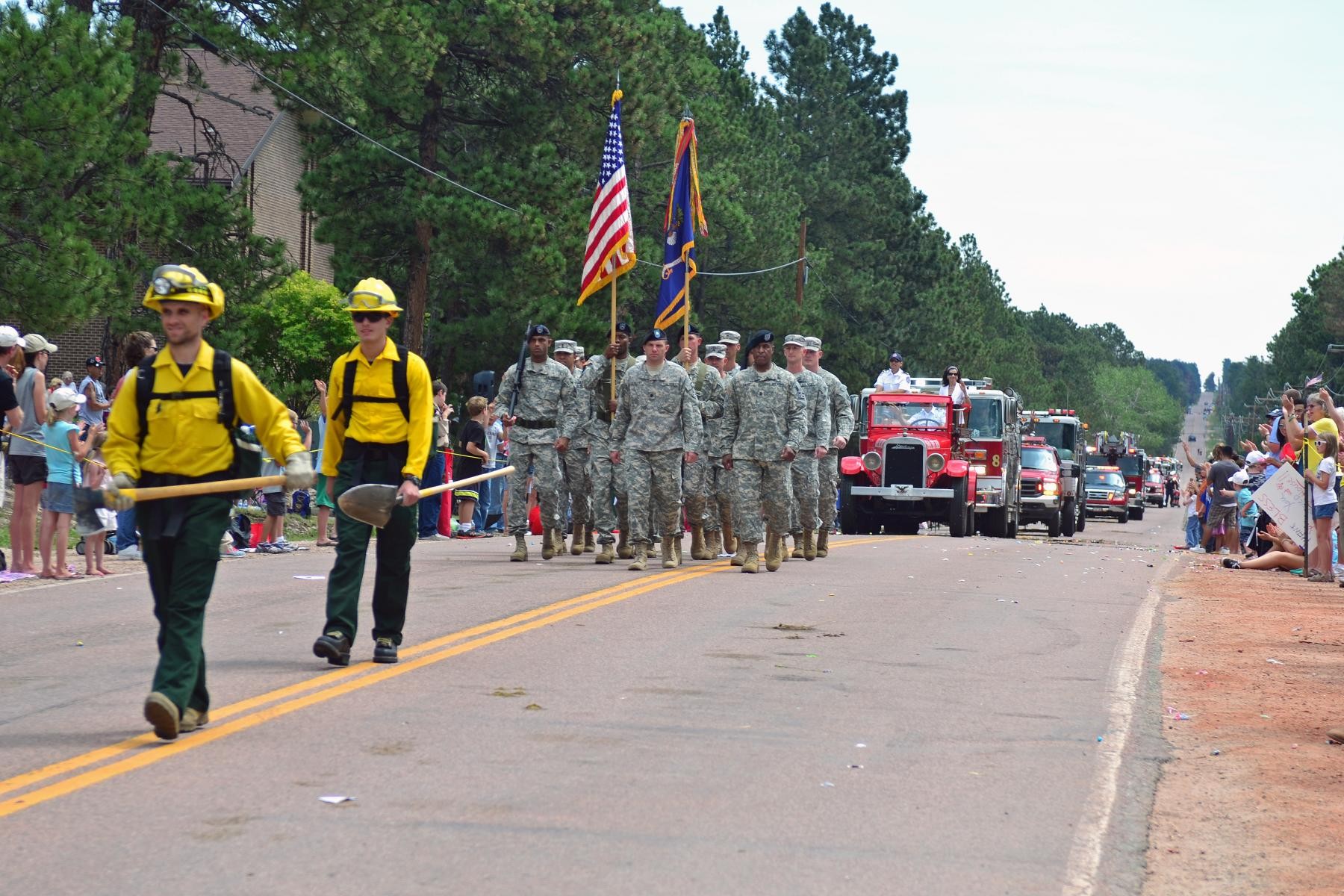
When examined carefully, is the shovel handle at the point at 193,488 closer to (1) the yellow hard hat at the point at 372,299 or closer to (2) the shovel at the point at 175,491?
(2) the shovel at the point at 175,491

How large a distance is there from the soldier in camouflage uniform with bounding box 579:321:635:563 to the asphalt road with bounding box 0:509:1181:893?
11.1 feet

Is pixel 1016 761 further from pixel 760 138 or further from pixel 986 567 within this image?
pixel 760 138

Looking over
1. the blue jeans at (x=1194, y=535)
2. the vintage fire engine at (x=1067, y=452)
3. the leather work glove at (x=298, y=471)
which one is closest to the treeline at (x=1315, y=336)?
the vintage fire engine at (x=1067, y=452)

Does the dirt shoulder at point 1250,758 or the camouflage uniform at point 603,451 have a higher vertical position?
the camouflage uniform at point 603,451

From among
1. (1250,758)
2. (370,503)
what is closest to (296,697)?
(370,503)

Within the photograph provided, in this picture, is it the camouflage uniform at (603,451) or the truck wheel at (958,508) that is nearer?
the camouflage uniform at (603,451)

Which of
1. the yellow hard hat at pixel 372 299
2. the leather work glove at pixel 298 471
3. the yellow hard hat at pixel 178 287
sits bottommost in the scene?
the leather work glove at pixel 298 471

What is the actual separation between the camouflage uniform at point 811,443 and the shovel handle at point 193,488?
10.2m

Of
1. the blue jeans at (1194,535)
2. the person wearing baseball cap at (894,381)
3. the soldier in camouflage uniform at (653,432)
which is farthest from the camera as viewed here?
the blue jeans at (1194,535)

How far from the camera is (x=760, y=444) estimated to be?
17.2 meters

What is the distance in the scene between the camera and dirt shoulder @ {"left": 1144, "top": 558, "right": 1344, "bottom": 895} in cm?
650

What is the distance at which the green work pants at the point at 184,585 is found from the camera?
769 centimetres

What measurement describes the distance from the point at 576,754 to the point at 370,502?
237 cm

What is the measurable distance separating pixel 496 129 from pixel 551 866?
122 feet
